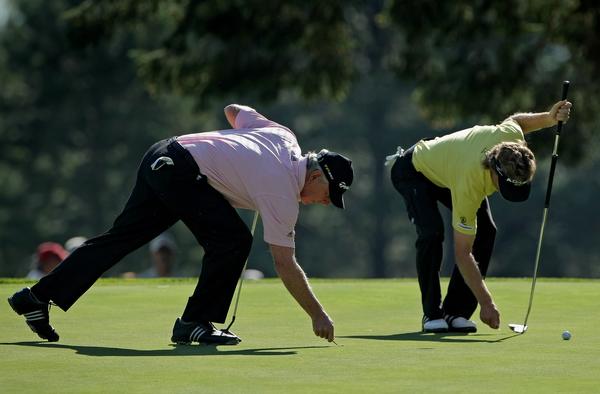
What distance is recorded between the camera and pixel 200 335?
8156mm

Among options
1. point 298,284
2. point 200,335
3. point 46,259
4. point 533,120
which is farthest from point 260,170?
point 46,259

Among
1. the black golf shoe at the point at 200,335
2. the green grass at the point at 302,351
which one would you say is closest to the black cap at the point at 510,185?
the green grass at the point at 302,351

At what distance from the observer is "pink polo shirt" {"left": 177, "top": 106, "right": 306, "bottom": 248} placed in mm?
7691

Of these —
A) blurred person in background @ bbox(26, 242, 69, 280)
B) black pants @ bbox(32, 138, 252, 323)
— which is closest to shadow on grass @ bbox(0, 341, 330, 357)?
black pants @ bbox(32, 138, 252, 323)

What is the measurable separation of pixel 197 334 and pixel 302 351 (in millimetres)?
768

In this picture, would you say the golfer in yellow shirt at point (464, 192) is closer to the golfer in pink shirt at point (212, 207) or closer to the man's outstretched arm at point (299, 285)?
the golfer in pink shirt at point (212, 207)

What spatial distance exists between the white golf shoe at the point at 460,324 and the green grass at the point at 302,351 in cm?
10

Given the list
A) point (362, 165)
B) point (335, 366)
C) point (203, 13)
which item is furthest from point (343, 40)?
point (362, 165)

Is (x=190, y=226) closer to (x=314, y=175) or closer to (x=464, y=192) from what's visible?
(x=314, y=175)

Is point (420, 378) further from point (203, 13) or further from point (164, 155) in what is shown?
point (203, 13)

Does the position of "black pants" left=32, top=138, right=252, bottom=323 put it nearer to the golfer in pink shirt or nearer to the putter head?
the golfer in pink shirt

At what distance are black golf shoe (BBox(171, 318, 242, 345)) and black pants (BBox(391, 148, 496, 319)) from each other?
1.57 meters

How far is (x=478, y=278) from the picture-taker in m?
8.55

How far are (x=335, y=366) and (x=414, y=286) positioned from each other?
545 cm
